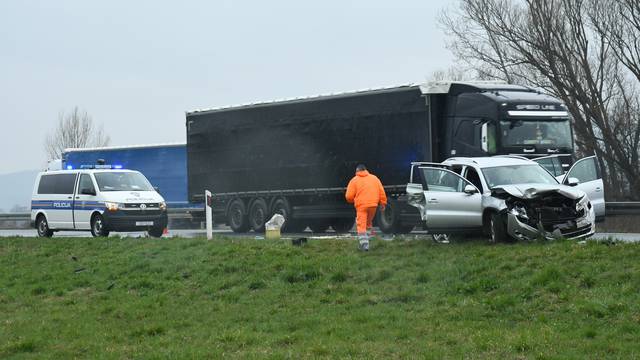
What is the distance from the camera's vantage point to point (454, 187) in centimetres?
1948

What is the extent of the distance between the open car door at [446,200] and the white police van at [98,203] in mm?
9708

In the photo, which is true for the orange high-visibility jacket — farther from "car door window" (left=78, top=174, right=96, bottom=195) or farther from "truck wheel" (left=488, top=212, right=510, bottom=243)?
"car door window" (left=78, top=174, right=96, bottom=195)

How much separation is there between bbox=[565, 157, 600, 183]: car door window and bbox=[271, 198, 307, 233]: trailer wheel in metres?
11.3

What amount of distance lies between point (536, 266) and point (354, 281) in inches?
104

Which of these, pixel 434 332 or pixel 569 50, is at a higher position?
pixel 569 50

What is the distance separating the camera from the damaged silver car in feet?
58.2

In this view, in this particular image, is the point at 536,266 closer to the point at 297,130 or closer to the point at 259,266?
the point at 259,266

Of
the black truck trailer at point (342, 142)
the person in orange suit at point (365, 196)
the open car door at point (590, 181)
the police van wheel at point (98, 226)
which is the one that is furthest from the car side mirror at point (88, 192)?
the open car door at point (590, 181)

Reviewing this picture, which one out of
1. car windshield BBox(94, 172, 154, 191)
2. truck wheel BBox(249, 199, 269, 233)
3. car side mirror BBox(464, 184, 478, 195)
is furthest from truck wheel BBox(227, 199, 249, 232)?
car side mirror BBox(464, 184, 478, 195)

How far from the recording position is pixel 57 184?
29344 millimetres

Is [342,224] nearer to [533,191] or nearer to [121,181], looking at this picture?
[121,181]

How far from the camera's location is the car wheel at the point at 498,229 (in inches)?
708

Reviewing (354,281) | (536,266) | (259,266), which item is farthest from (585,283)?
(259,266)

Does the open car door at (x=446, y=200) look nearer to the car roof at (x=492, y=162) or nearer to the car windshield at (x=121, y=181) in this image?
the car roof at (x=492, y=162)
